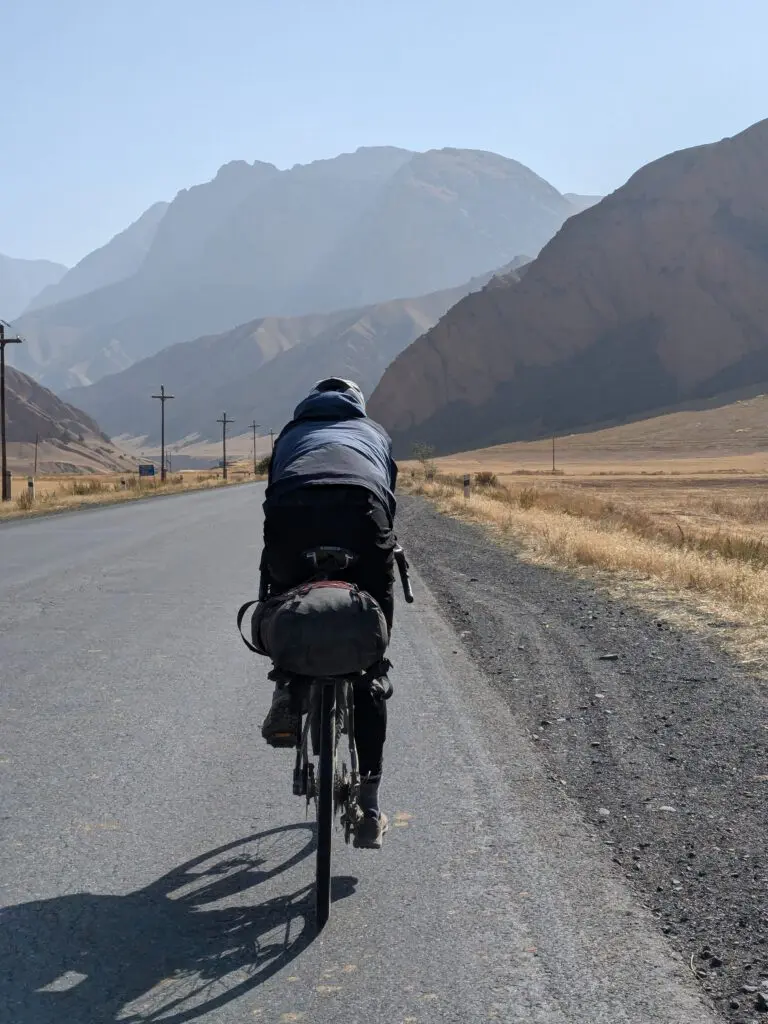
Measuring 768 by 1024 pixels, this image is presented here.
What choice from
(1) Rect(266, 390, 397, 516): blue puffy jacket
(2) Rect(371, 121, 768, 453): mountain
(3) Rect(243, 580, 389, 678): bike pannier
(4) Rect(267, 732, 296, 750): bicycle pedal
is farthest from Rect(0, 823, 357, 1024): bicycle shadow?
(2) Rect(371, 121, 768, 453): mountain

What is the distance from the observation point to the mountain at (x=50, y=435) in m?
137

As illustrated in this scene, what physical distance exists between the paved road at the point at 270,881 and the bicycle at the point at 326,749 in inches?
9.1

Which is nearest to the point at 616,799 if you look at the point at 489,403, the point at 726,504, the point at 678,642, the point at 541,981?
the point at 541,981

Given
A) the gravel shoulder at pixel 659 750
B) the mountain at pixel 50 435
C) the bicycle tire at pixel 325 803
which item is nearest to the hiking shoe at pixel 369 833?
the bicycle tire at pixel 325 803

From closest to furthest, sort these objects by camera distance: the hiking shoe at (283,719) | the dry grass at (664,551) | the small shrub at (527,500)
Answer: the hiking shoe at (283,719) < the dry grass at (664,551) < the small shrub at (527,500)

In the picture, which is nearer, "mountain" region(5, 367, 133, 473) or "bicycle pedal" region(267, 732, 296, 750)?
"bicycle pedal" region(267, 732, 296, 750)

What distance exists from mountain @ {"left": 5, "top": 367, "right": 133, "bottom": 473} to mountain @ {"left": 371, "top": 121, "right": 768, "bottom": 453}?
38.5 meters

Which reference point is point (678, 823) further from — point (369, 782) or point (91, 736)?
point (91, 736)

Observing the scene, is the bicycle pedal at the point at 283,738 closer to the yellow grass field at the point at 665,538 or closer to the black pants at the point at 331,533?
the black pants at the point at 331,533

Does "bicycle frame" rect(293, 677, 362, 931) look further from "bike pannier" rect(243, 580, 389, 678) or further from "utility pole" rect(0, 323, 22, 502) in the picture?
"utility pole" rect(0, 323, 22, 502)

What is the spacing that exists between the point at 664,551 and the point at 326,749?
46.2 ft

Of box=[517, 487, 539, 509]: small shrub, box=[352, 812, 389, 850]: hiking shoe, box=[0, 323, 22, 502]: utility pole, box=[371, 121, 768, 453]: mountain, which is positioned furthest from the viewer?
box=[371, 121, 768, 453]: mountain

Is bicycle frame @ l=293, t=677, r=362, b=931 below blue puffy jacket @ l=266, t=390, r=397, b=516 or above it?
below

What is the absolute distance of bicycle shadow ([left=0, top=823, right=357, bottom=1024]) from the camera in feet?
11.3
